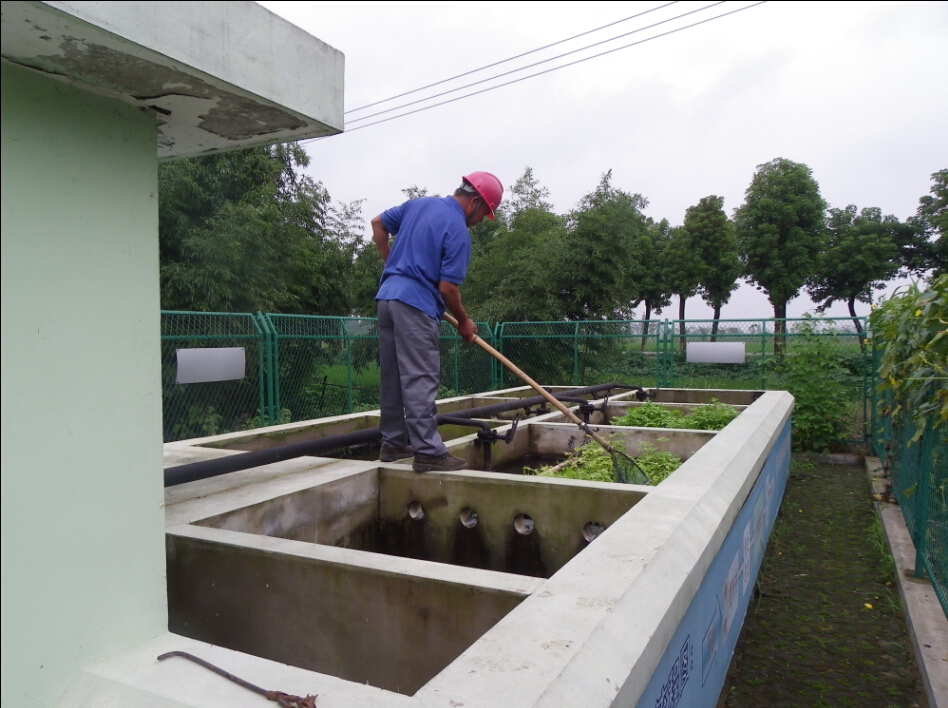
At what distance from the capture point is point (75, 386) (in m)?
1.38

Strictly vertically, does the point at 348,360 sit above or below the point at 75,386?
below

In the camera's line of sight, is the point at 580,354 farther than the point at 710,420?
Yes

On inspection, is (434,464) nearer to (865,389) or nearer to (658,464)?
(658,464)

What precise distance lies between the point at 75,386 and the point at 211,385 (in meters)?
7.95

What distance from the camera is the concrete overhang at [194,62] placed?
45.6 inches

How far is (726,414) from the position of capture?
583 cm

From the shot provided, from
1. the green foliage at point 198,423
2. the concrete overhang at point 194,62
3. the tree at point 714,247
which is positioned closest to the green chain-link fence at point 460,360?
the green foliage at point 198,423

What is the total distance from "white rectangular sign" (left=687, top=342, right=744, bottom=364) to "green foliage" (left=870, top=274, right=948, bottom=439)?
5.95 meters

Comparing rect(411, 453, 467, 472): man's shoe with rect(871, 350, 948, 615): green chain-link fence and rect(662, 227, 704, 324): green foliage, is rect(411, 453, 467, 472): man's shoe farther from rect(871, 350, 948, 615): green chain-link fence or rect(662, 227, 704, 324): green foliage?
rect(662, 227, 704, 324): green foliage

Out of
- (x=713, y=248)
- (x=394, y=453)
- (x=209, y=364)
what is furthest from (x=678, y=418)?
(x=713, y=248)

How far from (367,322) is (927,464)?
846 centimetres

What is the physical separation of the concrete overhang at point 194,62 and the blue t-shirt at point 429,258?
1.59 m

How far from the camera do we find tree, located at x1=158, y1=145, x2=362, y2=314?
11.8 metres

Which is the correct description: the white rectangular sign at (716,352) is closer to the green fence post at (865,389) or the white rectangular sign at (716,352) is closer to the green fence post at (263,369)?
the green fence post at (865,389)
